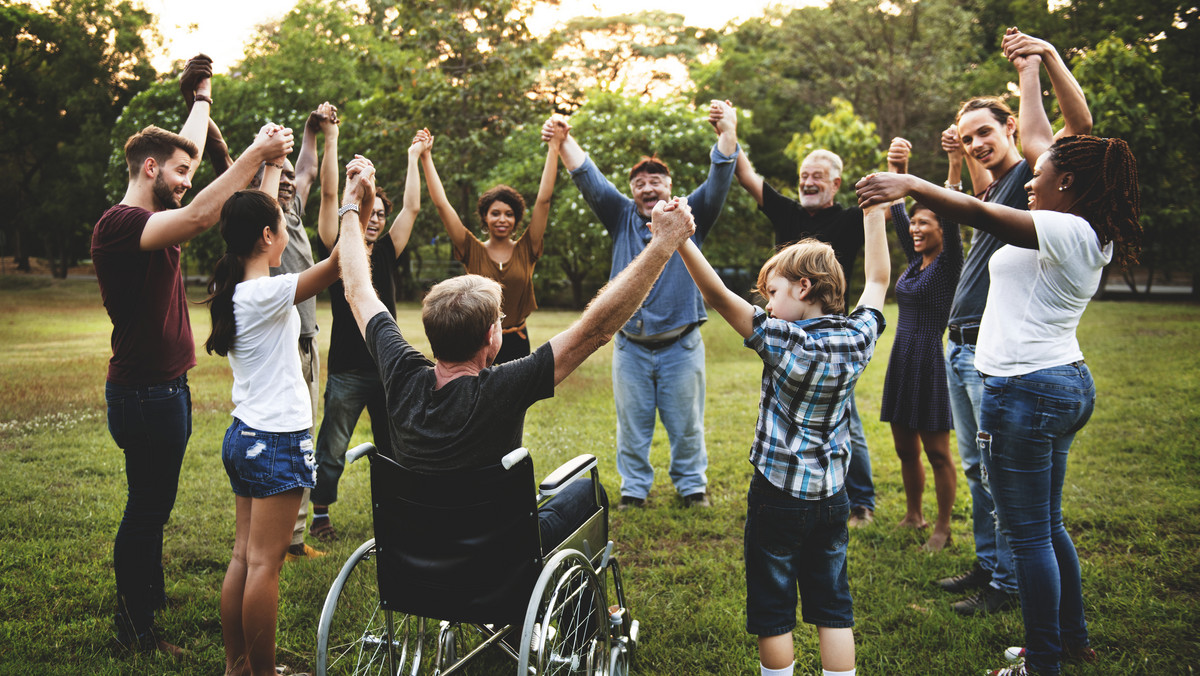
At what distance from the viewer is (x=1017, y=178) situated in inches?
122

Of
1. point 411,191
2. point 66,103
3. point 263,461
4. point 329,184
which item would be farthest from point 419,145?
point 66,103

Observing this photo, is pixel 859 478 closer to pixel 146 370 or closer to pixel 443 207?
pixel 443 207

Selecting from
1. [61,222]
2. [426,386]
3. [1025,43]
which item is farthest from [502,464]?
[61,222]

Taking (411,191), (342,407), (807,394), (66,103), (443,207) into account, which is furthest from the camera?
(66,103)

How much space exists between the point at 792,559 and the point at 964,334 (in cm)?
181

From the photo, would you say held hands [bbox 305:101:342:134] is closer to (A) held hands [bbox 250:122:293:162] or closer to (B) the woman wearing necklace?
(A) held hands [bbox 250:122:293:162]

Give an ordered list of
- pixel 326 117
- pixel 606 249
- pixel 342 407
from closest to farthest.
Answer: pixel 326 117, pixel 342 407, pixel 606 249

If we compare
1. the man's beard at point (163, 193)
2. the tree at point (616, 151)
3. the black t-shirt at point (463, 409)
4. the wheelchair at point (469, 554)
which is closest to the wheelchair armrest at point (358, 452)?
the wheelchair at point (469, 554)

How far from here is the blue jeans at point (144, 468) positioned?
2760mm

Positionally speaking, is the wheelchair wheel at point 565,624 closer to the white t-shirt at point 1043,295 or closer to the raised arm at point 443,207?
the white t-shirt at point 1043,295

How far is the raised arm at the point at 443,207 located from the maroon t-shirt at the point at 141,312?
148cm

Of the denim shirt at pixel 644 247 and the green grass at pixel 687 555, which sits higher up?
the denim shirt at pixel 644 247

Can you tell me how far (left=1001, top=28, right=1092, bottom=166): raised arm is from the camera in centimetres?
269

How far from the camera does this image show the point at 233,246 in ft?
8.40
